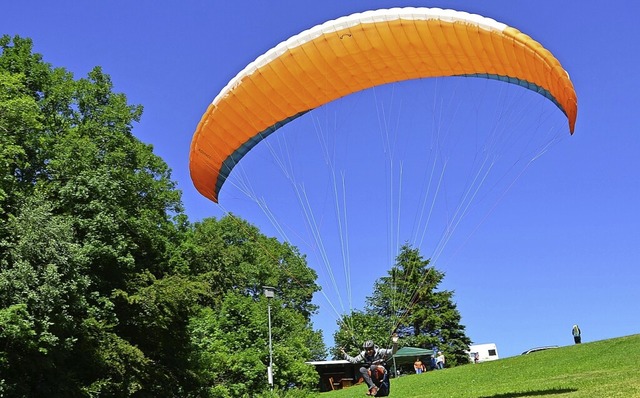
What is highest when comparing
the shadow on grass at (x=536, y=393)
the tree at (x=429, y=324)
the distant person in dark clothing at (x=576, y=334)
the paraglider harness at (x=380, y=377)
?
the tree at (x=429, y=324)

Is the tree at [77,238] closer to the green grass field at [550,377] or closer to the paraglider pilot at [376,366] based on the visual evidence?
the paraglider pilot at [376,366]

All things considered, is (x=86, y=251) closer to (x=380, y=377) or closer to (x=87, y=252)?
(x=87, y=252)

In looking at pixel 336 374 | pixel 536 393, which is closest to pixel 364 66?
pixel 536 393

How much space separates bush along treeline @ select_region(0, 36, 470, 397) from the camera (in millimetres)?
13414

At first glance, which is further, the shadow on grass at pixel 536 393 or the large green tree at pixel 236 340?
the large green tree at pixel 236 340

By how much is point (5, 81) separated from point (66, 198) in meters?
3.47

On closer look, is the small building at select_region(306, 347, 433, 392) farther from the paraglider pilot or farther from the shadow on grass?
the paraglider pilot

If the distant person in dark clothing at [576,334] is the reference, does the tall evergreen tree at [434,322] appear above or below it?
above

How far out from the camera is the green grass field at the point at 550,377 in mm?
Result: 11852

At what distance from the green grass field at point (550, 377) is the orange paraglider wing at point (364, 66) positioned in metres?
5.23

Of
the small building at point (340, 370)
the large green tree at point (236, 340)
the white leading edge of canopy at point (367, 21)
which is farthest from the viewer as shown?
the small building at point (340, 370)

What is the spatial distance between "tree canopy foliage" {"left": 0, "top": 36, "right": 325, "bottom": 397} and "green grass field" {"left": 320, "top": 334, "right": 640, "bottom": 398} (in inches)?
241

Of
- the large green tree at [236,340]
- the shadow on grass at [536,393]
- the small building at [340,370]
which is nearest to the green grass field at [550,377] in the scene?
the shadow on grass at [536,393]

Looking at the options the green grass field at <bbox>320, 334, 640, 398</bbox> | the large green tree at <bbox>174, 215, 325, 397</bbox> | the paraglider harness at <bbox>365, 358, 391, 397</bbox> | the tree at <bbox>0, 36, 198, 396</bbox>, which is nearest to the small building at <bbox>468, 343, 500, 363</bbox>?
the large green tree at <bbox>174, 215, 325, 397</bbox>
